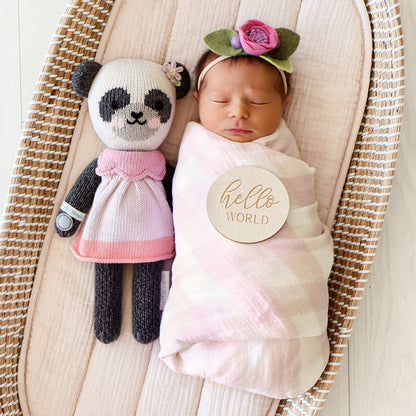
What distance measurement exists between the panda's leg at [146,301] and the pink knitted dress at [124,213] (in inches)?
1.6

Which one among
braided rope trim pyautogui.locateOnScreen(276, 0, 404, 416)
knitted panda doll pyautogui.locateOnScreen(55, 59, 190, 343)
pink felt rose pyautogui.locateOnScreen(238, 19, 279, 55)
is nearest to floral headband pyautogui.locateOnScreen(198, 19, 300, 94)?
pink felt rose pyautogui.locateOnScreen(238, 19, 279, 55)

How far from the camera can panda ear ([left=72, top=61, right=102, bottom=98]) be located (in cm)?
100

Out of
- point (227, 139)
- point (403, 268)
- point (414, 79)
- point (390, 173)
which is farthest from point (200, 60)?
point (403, 268)

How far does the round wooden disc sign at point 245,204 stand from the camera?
3.12ft

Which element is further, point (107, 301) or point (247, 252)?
point (107, 301)

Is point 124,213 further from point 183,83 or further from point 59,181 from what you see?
point 183,83

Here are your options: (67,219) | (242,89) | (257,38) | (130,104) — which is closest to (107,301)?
(67,219)

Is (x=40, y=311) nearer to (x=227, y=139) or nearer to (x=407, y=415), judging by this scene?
(x=227, y=139)

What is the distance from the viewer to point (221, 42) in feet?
3.28

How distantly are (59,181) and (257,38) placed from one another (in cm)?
54

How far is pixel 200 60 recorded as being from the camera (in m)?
1.06

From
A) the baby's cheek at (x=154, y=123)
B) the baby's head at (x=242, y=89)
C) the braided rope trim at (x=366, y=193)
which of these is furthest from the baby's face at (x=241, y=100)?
the braided rope trim at (x=366, y=193)

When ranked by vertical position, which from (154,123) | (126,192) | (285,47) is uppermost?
(285,47)

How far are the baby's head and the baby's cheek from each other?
0.10 metres
